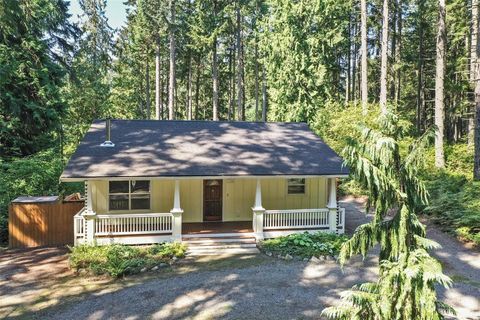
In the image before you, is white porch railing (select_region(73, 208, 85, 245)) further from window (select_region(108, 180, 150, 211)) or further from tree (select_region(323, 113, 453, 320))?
tree (select_region(323, 113, 453, 320))

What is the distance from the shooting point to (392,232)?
440 cm

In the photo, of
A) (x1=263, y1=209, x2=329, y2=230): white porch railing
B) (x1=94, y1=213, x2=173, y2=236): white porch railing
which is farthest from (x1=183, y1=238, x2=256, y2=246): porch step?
(x1=263, y1=209, x2=329, y2=230): white porch railing

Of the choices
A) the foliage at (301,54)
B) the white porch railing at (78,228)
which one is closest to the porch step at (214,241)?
the white porch railing at (78,228)

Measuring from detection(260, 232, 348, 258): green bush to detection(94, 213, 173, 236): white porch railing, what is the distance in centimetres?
348

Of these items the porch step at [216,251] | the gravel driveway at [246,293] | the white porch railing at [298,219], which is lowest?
the gravel driveway at [246,293]

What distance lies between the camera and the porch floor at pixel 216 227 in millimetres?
13070

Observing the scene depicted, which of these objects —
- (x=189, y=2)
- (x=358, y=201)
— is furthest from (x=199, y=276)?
(x=189, y=2)

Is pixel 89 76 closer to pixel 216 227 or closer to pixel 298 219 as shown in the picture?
pixel 216 227

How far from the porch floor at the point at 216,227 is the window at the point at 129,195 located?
1722 mm

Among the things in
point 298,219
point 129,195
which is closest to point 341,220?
point 298,219

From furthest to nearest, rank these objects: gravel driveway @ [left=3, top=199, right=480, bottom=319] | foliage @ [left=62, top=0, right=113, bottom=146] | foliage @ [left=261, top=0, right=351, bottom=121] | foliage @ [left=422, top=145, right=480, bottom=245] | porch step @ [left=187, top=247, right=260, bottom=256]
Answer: foliage @ [left=261, top=0, right=351, bottom=121] → foliage @ [left=62, top=0, right=113, bottom=146] → foliage @ [left=422, top=145, right=480, bottom=245] → porch step @ [left=187, top=247, right=260, bottom=256] → gravel driveway @ [left=3, top=199, right=480, bottom=319]

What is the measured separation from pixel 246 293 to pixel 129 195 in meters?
6.31

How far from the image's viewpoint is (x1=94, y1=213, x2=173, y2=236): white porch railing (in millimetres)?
12211

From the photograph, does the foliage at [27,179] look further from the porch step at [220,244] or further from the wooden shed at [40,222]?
the porch step at [220,244]
